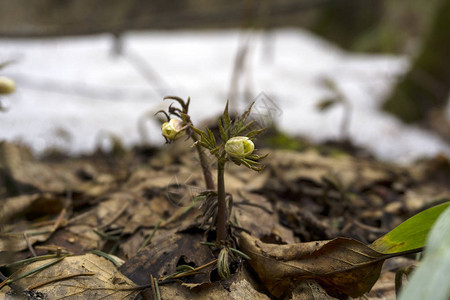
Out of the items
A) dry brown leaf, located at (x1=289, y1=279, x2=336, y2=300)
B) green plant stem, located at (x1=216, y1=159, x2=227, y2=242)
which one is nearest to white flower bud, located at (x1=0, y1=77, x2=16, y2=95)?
green plant stem, located at (x1=216, y1=159, x2=227, y2=242)

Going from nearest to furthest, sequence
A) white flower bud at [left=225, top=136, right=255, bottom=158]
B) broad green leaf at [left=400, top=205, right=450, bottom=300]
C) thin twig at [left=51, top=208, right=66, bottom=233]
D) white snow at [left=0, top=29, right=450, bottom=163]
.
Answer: broad green leaf at [left=400, top=205, right=450, bottom=300] → white flower bud at [left=225, top=136, right=255, bottom=158] → thin twig at [left=51, top=208, right=66, bottom=233] → white snow at [left=0, top=29, right=450, bottom=163]

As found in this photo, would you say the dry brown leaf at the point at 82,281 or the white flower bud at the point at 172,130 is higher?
the white flower bud at the point at 172,130

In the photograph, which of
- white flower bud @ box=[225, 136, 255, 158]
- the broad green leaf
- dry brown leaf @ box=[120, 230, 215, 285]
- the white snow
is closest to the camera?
the broad green leaf

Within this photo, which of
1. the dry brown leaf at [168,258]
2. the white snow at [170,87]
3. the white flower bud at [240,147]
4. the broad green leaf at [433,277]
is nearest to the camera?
the broad green leaf at [433,277]

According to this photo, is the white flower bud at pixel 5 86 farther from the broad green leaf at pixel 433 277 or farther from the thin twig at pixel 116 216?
the broad green leaf at pixel 433 277

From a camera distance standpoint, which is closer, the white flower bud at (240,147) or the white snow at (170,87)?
the white flower bud at (240,147)

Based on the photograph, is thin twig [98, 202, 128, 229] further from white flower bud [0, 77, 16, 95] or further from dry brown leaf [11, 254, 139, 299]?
white flower bud [0, 77, 16, 95]

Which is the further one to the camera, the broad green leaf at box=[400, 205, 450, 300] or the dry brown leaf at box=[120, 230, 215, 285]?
the dry brown leaf at box=[120, 230, 215, 285]

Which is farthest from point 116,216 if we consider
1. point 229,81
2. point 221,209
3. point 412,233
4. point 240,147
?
point 229,81

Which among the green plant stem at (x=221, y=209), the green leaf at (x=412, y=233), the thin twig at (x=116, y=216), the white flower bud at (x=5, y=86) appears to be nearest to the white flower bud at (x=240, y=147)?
the green plant stem at (x=221, y=209)
